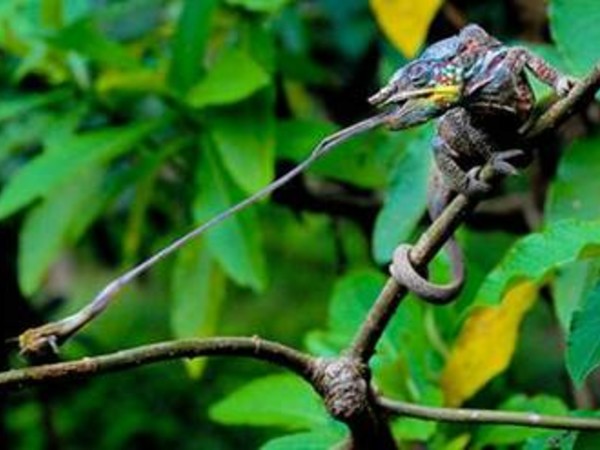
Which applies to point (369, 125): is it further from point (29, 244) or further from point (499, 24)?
point (499, 24)

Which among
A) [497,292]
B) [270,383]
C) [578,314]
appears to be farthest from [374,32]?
[578,314]

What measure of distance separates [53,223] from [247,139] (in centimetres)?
36

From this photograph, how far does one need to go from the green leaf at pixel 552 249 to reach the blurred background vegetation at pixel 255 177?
0.16ft

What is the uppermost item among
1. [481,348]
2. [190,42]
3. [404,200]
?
[190,42]

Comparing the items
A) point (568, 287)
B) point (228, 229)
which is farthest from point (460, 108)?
point (228, 229)

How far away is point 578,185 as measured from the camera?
143cm

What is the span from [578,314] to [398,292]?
16 cm

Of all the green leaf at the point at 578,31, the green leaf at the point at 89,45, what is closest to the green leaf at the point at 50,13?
the green leaf at the point at 89,45

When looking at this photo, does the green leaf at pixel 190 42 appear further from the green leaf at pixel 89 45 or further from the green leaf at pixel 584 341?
the green leaf at pixel 584 341

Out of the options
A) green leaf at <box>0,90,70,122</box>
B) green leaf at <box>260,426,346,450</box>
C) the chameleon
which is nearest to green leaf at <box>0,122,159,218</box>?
green leaf at <box>0,90,70,122</box>

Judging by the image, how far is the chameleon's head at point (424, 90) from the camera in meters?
0.95

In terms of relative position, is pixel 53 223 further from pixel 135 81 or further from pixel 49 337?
pixel 49 337

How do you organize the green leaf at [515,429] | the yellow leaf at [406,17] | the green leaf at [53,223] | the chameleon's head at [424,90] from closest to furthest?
1. the chameleon's head at [424,90]
2. the green leaf at [515,429]
3. the yellow leaf at [406,17]
4. the green leaf at [53,223]

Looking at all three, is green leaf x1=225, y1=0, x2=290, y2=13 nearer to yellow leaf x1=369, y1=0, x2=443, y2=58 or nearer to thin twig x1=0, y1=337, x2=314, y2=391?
yellow leaf x1=369, y1=0, x2=443, y2=58
